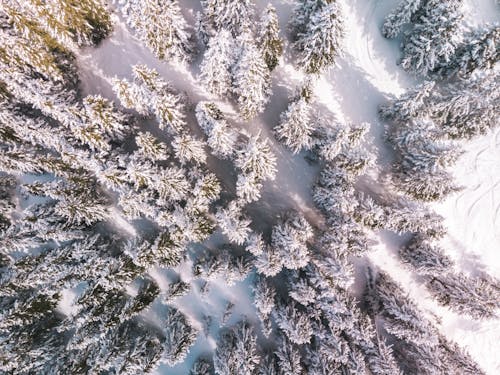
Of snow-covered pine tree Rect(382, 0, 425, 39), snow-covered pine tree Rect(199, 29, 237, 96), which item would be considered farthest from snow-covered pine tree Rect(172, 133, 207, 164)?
snow-covered pine tree Rect(382, 0, 425, 39)

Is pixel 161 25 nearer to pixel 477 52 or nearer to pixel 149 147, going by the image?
pixel 149 147

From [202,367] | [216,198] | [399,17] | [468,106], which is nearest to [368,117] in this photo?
[468,106]

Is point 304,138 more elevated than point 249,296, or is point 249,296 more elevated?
point 304,138

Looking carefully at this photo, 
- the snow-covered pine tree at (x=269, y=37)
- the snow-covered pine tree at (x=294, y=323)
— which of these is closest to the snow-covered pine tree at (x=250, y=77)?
the snow-covered pine tree at (x=269, y=37)

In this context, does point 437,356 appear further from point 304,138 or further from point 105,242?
point 105,242

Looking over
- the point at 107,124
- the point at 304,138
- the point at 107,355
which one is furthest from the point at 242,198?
the point at 107,355

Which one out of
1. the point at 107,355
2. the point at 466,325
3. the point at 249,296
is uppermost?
the point at 466,325
